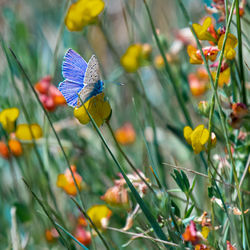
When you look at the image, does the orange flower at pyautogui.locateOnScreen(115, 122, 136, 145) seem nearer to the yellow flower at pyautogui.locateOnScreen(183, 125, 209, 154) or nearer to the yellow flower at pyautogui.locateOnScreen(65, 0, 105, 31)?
the yellow flower at pyautogui.locateOnScreen(65, 0, 105, 31)

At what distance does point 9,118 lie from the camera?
1051 millimetres

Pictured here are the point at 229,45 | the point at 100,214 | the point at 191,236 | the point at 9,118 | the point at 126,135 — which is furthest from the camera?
the point at 126,135

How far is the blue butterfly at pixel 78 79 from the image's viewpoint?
0.67 metres

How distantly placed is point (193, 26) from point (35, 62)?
3.66ft

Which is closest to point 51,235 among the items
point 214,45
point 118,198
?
point 118,198

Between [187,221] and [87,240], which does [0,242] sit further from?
[187,221]

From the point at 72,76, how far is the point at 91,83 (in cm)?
3

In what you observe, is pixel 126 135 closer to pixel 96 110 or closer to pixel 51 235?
pixel 51 235

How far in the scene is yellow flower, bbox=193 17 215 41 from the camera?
78 centimetres

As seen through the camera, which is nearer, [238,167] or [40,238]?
[238,167]

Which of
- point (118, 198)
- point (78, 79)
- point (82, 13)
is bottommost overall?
point (118, 198)

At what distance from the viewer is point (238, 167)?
88cm

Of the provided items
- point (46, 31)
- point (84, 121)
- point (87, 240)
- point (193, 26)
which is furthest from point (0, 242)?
point (46, 31)

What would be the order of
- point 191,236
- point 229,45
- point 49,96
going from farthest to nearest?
1. point 49,96
2. point 229,45
3. point 191,236
